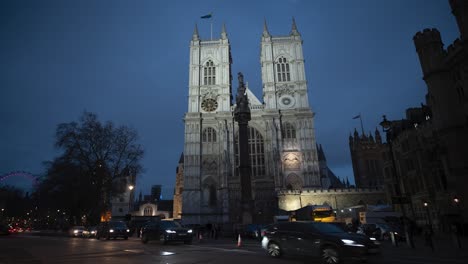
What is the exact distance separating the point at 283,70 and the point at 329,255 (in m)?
57.5

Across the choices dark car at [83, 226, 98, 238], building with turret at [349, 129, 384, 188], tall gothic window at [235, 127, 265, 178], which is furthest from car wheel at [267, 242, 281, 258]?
A: building with turret at [349, 129, 384, 188]

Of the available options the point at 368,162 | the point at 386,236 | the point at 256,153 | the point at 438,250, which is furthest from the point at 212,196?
the point at 438,250

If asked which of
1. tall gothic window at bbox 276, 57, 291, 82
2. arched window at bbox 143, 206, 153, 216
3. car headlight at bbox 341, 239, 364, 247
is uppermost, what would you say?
tall gothic window at bbox 276, 57, 291, 82

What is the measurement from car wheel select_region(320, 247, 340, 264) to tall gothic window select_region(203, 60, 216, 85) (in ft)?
187

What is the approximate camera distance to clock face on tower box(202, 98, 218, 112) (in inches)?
2410

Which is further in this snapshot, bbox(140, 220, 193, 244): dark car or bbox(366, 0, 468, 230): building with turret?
bbox(366, 0, 468, 230): building with turret

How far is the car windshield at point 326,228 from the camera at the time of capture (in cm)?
936

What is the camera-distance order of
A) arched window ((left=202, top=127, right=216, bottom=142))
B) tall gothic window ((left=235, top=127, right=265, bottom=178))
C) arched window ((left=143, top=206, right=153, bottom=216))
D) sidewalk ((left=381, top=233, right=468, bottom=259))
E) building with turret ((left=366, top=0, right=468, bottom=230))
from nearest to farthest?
1. sidewalk ((left=381, top=233, right=468, bottom=259))
2. building with turret ((left=366, top=0, right=468, bottom=230))
3. tall gothic window ((left=235, top=127, right=265, bottom=178))
4. arched window ((left=202, top=127, right=216, bottom=142))
5. arched window ((left=143, top=206, right=153, bottom=216))

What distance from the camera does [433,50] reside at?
24.5 m

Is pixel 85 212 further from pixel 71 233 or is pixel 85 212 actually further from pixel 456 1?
pixel 456 1

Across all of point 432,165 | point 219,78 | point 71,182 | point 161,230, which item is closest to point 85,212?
point 71,182

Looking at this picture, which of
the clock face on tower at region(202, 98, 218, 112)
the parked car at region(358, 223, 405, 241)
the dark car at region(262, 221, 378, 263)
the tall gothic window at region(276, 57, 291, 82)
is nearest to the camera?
the dark car at region(262, 221, 378, 263)

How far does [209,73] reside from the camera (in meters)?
64.7

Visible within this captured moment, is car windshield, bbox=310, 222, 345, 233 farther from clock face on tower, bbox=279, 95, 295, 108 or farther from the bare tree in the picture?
clock face on tower, bbox=279, 95, 295, 108
